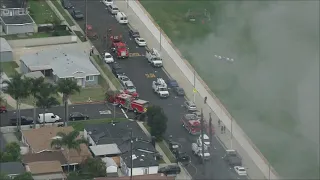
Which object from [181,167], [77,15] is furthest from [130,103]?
[77,15]

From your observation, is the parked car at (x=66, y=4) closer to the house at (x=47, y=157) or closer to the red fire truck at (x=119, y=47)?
the red fire truck at (x=119, y=47)

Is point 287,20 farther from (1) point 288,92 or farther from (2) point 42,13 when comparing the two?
(2) point 42,13

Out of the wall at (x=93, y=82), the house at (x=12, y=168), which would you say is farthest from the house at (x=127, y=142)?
the wall at (x=93, y=82)

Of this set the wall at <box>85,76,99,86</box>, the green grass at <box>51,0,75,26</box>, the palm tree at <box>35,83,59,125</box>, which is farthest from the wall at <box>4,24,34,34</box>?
the palm tree at <box>35,83,59,125</box>

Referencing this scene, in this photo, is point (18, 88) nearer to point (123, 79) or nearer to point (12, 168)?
point (12, 168)

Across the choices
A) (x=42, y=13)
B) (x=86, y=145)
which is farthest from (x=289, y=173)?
(x=42, y=13)
